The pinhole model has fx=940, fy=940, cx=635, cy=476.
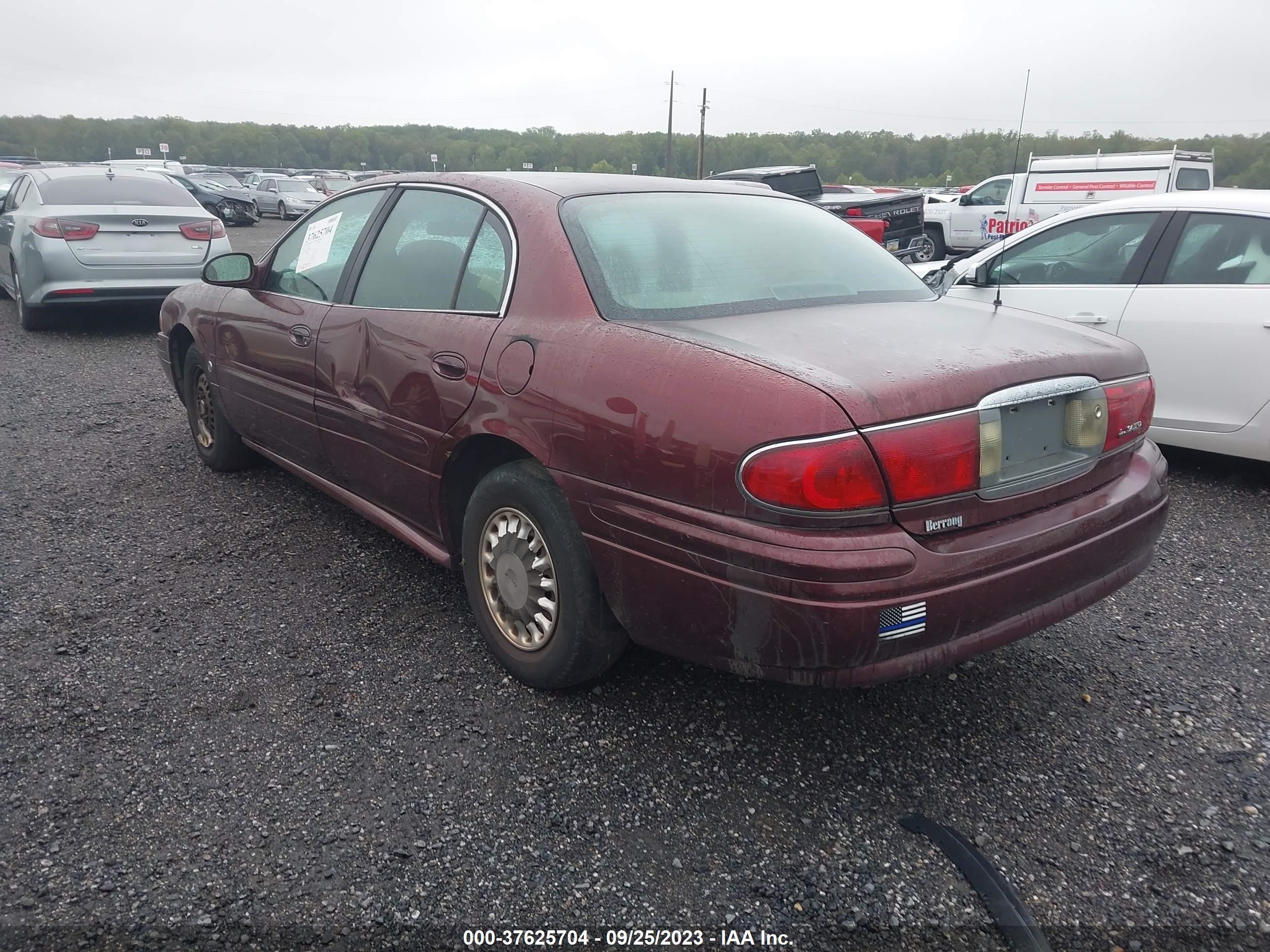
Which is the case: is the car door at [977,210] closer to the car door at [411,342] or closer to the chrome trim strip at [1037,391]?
the car door at [411,342]

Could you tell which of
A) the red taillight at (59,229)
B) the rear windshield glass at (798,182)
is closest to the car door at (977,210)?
the rear windshield glass at (798,182)

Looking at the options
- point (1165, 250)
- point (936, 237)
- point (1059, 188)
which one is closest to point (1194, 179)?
point (1059, 188)

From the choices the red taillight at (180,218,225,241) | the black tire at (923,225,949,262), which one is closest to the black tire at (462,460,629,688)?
the red taillight at (180,218,225,241)

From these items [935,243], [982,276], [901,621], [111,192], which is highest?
[111,192]

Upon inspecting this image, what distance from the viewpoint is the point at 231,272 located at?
4020 millimetres

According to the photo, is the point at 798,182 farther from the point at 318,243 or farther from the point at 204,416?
the point at 318,243

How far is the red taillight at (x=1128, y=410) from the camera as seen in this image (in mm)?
2553

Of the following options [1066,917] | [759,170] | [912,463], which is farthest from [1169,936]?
[759,170]

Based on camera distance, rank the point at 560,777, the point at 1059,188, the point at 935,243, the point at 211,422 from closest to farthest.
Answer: the point at 560,777 < the point at 211,422 < the point at 1059,188 < the point at 935,243

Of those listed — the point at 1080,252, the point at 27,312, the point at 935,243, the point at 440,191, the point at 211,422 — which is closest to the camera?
the point at 440,191

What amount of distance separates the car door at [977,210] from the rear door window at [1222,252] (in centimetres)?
1356

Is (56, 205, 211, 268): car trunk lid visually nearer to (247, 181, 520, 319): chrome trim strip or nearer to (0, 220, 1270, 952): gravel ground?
(247, 181, 520, 319): chrome trim strip

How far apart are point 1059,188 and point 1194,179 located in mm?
2043

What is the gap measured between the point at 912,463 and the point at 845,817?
90 cm
